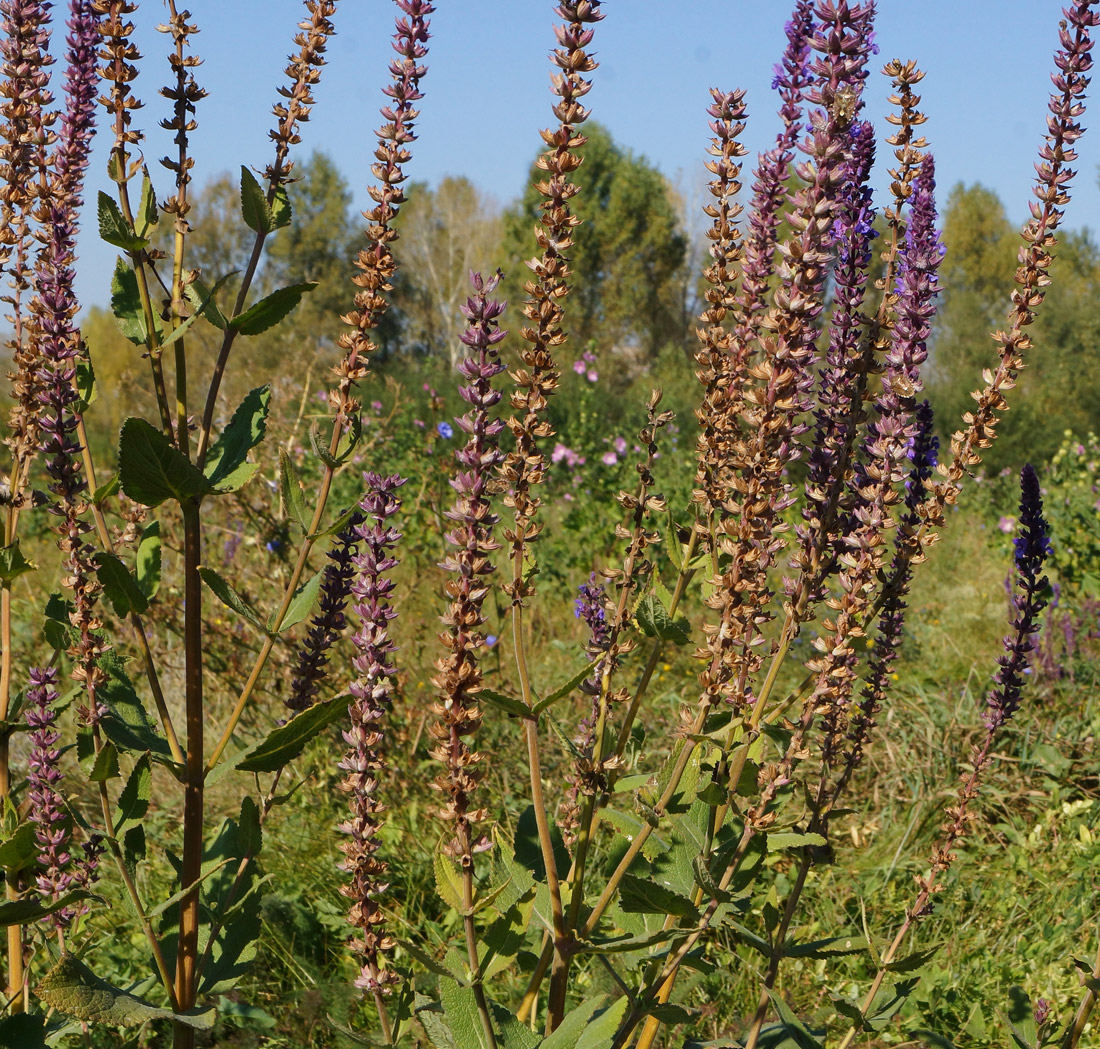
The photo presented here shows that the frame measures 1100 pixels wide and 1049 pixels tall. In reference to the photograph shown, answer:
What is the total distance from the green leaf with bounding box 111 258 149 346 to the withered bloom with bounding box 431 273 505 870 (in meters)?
0.59

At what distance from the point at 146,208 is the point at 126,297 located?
174 millimetres

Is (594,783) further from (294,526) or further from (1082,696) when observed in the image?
(1082,696)

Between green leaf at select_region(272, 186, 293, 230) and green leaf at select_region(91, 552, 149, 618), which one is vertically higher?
green leaf at select_region(272, 186, 293, 230)

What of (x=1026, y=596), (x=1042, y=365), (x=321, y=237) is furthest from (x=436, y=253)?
(x=1026, y=596)

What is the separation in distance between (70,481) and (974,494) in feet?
44.1

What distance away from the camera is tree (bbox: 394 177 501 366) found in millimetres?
48781

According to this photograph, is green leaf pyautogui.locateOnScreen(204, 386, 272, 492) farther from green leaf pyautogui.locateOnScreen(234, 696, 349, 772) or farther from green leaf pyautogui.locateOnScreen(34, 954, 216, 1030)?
green leaf pyautogui.locateOnScreen(34, 954, 216, 1030)

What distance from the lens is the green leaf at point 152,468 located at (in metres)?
1.45

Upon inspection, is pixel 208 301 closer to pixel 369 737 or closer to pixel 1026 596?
pixel 369 737

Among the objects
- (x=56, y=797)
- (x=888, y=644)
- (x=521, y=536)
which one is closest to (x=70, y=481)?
(x=56, y=797)

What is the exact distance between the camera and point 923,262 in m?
1.82

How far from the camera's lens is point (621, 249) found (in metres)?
44.0

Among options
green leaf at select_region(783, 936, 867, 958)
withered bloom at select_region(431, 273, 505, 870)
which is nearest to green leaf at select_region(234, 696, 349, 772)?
withered bloom at select_region(431, 273, 505, 870)

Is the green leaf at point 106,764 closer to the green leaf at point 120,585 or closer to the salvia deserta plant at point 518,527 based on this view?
the salvia deserta plant at point 518,527
